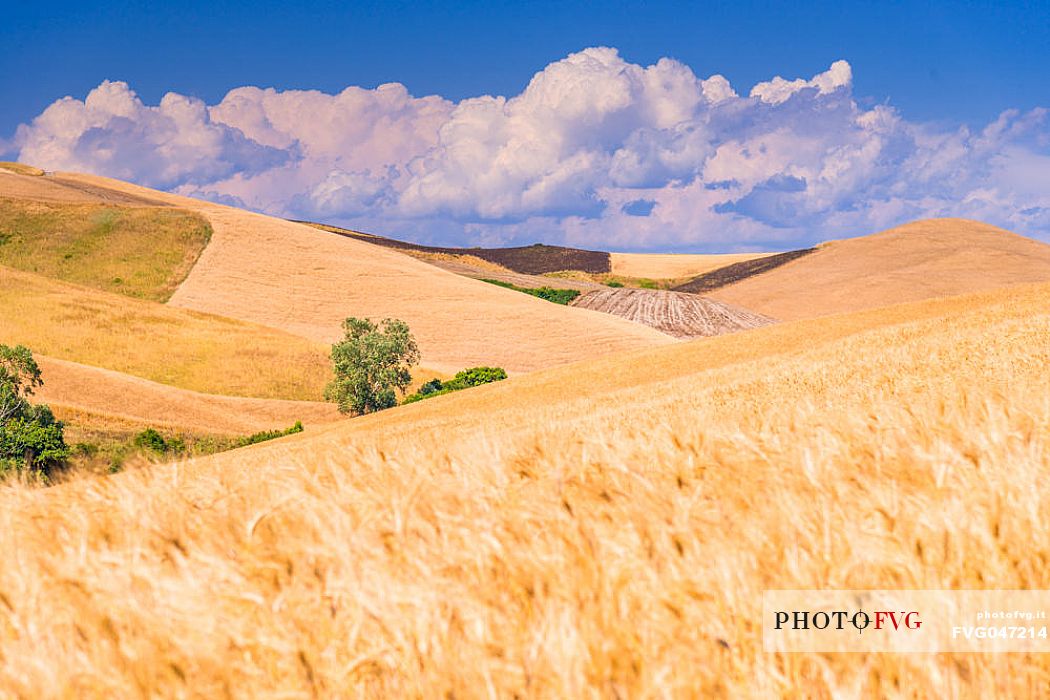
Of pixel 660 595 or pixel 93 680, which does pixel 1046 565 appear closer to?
pixel 660 595

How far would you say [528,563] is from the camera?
2555mm

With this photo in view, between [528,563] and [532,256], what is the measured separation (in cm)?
16229

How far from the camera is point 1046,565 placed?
255 cm

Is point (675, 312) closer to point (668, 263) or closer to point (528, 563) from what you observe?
point (668, 263)

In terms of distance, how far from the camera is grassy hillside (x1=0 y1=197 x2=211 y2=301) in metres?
93.1

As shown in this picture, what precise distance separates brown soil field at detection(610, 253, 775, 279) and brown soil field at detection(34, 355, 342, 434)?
100483mm

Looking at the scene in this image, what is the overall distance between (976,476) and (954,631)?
0.96 meters

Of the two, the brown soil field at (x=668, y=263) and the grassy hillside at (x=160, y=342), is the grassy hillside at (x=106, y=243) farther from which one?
the brown soil field at (x=668, y=263)

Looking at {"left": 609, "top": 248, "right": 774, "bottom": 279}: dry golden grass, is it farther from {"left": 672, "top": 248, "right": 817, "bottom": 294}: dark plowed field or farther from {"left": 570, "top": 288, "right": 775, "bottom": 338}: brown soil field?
{"left": 570, "top": 288, "right": 775, "bottom": 338}: brown soil field

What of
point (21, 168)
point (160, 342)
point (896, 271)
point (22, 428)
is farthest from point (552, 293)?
point (21, 168)

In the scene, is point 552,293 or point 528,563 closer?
point 528,563

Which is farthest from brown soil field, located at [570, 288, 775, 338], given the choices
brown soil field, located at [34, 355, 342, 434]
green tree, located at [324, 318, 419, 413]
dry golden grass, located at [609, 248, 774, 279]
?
brown soil field, located at [34, 355, 342, 434]

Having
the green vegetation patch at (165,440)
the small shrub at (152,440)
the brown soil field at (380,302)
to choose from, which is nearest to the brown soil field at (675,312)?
the brown soil field at (380,302)

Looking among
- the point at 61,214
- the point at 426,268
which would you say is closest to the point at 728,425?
the point at 426,268
